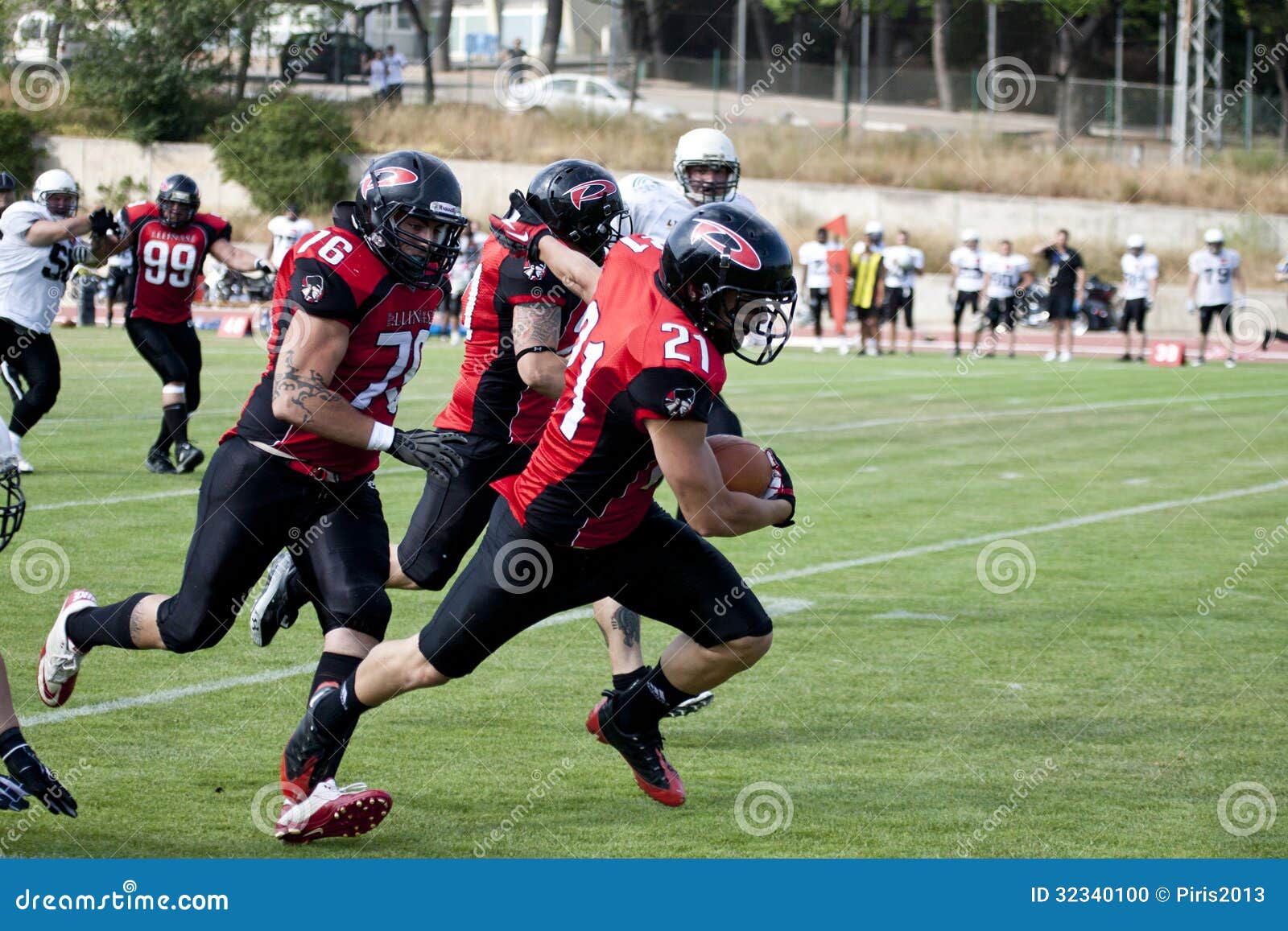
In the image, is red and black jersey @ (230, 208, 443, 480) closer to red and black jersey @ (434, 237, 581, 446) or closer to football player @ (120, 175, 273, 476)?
red and black jersey @ (434, 237, 581, 446)

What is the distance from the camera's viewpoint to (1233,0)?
4412 cm

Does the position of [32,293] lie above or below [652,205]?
below

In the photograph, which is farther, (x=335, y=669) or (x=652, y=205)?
(x=652, y=205)

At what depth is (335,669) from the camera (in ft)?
15.3

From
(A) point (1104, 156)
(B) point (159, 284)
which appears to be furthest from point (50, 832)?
(A) point (1104, 156)

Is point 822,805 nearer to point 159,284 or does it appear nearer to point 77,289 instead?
point 159,284

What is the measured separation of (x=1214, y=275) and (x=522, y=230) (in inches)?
791

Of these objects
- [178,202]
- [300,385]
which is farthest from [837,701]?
[178,202]

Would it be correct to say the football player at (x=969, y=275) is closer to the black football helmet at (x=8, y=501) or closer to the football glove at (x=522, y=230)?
the football glove at (x=522, y=230)

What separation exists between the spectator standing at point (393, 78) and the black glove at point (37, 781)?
35532mm

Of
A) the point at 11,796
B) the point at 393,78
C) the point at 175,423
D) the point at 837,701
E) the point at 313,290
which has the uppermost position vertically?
the point at 393,78

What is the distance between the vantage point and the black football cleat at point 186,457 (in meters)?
11.5

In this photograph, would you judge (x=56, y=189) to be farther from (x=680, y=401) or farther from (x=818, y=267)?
(x=818, y=267)

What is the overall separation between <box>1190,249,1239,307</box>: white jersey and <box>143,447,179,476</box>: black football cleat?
16818 mm
